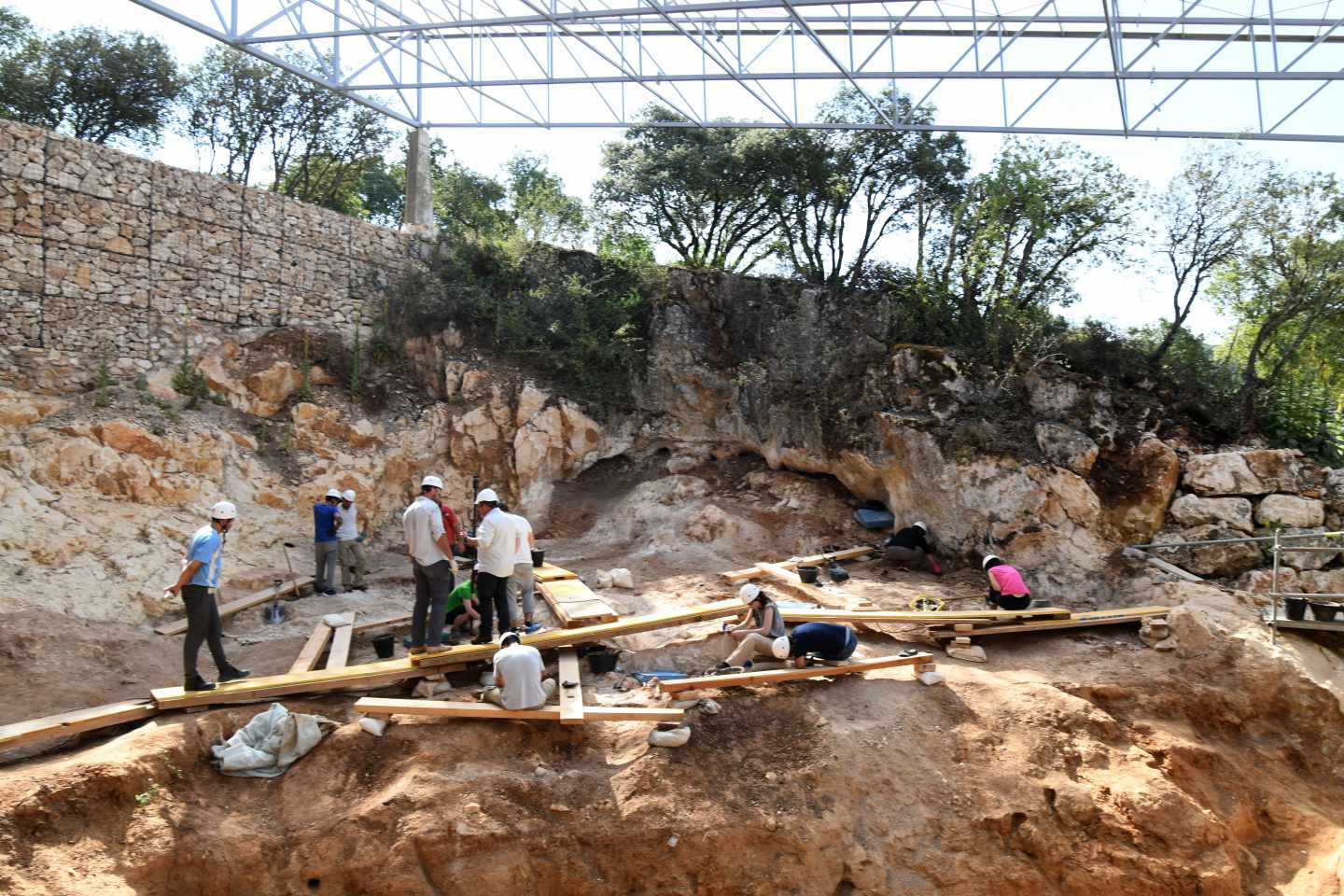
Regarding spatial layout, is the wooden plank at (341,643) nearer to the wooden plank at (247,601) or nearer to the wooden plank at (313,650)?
the wooden plank at (313,650)

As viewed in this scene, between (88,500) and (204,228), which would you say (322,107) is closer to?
(204,228)

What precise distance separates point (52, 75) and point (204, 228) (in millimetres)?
6320

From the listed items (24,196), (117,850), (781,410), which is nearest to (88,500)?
(24,196)

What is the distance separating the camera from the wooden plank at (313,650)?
804cm

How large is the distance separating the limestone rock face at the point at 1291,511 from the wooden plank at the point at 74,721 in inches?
504

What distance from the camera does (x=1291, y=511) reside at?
438 inches

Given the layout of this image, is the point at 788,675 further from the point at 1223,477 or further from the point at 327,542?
the point at 1223,477

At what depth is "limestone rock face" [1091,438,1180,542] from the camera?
37.7ft

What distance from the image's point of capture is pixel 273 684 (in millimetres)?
7289

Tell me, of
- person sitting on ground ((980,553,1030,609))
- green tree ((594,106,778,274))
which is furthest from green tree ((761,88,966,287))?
person sitting on ground ((980,553,1030,609))

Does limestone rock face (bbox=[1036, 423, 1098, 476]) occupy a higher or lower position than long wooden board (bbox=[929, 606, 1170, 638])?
higher

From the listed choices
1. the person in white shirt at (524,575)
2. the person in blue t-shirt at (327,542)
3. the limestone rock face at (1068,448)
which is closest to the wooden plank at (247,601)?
the person in blue t-shirt at (327,542)

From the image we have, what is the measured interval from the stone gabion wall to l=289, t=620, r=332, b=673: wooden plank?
5366 mm

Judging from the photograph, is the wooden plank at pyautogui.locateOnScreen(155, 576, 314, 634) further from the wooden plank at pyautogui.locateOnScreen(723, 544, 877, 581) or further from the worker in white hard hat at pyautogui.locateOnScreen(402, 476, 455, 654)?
the wooden plank at pyautogui.locateOnScreen(723, 544, 877, 581)
